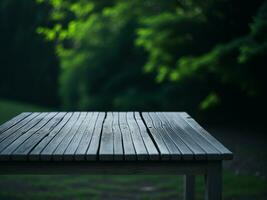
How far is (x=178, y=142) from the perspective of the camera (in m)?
3.10

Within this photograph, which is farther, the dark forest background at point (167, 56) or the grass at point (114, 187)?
the dark forest background at point (167, 56)

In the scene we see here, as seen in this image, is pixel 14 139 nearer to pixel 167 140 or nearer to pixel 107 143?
pixel 107 143

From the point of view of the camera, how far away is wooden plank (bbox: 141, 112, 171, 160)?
2711 millimetres

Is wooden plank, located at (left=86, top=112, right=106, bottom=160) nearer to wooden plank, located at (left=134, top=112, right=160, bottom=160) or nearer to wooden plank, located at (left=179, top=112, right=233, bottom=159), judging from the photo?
wooden plank, located at (left=134, top=112, right=160, bottom=160)

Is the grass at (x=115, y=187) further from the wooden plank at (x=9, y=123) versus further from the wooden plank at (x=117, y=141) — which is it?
the wooden plank at (x=117, y=141)

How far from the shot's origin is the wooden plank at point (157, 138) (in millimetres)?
2711

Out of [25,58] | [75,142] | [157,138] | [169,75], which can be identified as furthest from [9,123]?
[25,58]

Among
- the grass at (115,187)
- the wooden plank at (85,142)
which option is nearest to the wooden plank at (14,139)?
the wooden plank at (85,142)

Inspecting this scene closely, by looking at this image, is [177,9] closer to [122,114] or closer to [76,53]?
[76,53]

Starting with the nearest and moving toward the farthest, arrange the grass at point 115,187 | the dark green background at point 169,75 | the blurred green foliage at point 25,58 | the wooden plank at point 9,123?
the wooden plank at point 9,123, the grass at point 115,187, the dark green background at point 169,75, the blurred green foliage at point 25,58

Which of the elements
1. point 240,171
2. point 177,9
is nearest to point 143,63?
point 177,9

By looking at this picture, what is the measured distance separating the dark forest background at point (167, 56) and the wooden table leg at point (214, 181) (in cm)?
416

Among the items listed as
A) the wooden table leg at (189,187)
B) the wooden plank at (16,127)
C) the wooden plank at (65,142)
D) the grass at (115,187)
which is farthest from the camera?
the grass at (115,187)

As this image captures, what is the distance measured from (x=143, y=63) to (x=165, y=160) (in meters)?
9.82
